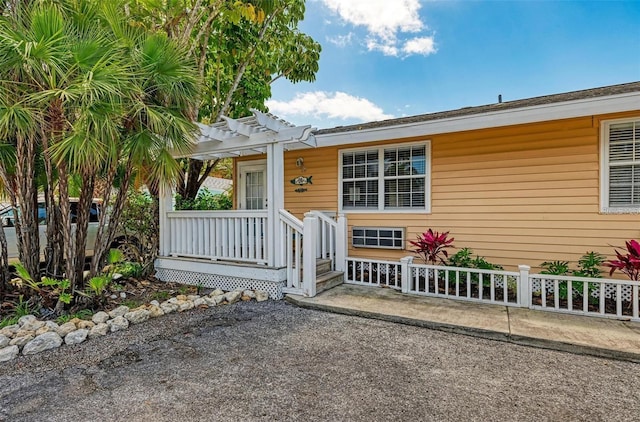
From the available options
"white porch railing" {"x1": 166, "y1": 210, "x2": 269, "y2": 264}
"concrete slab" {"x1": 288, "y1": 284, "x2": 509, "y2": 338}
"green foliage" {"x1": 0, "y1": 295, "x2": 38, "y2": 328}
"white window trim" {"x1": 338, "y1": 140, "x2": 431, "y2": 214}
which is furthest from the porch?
"green foliage" {"x1": 0, "y1": 295, "x2": 38, "y2": 328}

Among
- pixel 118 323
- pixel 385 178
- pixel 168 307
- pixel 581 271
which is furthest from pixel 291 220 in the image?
pixel 581 271

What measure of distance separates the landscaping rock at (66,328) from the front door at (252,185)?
4354 mm

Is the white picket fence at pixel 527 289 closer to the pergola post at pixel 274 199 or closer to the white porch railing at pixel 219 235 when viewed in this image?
the pergola post at pixel 274 199

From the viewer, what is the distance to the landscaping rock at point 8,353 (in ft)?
9.87

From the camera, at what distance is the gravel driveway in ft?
7.21

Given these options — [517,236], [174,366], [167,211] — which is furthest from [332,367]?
[167,211]

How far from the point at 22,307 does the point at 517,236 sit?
7068 millimetres

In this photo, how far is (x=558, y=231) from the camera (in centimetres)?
502

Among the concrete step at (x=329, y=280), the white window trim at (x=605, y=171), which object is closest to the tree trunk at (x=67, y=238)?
the concrete step at (x=329, y=280)

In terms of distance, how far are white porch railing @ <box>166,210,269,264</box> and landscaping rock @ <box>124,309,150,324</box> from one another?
156cm

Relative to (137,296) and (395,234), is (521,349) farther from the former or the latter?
(137,296)

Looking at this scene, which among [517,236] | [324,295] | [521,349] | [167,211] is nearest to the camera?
[521,349]

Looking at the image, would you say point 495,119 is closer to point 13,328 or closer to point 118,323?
point 118,323

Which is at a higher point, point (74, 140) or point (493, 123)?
point (493, 123)
